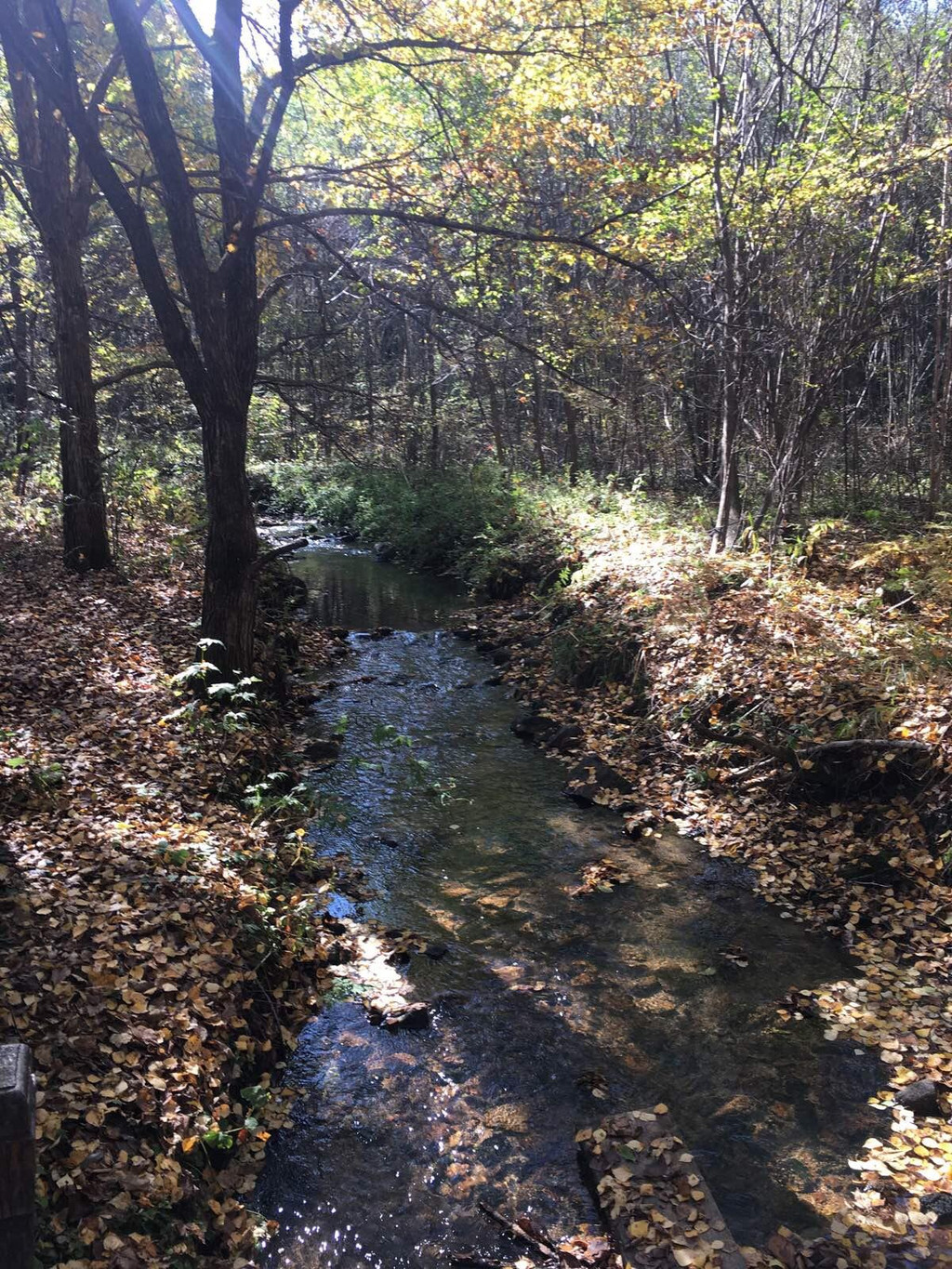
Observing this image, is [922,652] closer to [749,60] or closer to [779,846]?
[779,846]

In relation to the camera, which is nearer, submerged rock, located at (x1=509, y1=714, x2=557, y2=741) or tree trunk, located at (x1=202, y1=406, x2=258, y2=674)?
tree trunk, located at (x1=202, y1=406, x2=258, y2=674)

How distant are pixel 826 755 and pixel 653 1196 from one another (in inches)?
178

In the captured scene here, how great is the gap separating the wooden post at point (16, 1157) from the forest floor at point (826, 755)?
3.45m

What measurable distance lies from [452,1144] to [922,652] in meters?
5.96

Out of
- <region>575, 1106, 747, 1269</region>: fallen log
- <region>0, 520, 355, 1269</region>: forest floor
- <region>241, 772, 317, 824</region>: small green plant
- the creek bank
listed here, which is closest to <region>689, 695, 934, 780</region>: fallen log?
the creek bank

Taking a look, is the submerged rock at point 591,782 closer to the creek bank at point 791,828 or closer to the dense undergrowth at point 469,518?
the creek bank at point 791,828

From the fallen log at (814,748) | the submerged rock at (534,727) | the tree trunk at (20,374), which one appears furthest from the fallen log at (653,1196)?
the tree trunk at (20,374)

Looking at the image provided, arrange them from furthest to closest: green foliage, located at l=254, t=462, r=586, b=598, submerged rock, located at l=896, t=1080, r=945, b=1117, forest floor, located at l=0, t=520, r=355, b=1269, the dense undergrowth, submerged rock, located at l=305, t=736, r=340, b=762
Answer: green foliage, located at l=254, t=462, r=586, b=598, the dense undergrowth, submerged rock, located at l=305, t=736, r=340, b=762, submerged rock, located at l=896, t=1080, r=945, b=1117, forest floor, located at l=0, t=520, r=355, b=1269

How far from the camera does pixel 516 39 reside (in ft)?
25.5

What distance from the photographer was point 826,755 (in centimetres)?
737

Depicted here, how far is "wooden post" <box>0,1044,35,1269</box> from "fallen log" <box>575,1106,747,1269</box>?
2.94m

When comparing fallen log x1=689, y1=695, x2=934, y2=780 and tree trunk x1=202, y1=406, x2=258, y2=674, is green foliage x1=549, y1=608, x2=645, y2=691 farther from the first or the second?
tree trunk x1=202, y1=406, x2=258, y2=674

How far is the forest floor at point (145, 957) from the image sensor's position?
3498mm

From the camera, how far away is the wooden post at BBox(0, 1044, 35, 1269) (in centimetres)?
160
